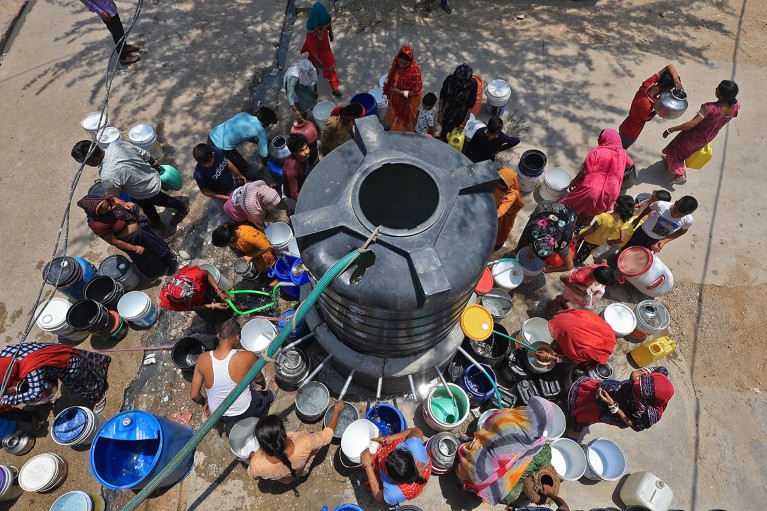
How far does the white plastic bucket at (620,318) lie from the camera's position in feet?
16.3

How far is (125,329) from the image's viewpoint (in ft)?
17.9

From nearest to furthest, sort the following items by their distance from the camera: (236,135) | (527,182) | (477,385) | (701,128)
Result: 1. (477,385)
2. (236,135)
3. (701,128)
4. (527,182)

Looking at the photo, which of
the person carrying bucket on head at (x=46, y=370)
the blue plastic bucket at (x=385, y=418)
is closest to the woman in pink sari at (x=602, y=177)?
the blue plastic bucket at (x=385, y=418)

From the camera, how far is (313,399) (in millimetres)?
4609

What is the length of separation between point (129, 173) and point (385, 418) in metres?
4.39

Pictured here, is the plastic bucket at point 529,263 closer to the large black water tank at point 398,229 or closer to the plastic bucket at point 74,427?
the large black water tank at point 398,229

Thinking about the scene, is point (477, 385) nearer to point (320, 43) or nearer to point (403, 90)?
point (403, 90)

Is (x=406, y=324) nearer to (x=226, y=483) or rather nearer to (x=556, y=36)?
(x=226, y=483)

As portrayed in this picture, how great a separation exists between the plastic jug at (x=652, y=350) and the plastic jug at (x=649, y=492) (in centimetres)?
136

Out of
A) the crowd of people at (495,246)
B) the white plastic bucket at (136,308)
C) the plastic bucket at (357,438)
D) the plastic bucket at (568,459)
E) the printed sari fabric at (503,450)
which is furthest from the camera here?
the white plastic bucket at (136,308)

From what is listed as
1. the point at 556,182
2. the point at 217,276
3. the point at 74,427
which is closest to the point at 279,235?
the point at 217,276

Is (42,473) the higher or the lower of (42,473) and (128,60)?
the lower

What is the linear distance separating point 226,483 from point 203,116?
5.86 meters

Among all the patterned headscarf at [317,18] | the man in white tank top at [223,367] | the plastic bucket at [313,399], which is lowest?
the plastic bucket at [313,399]
